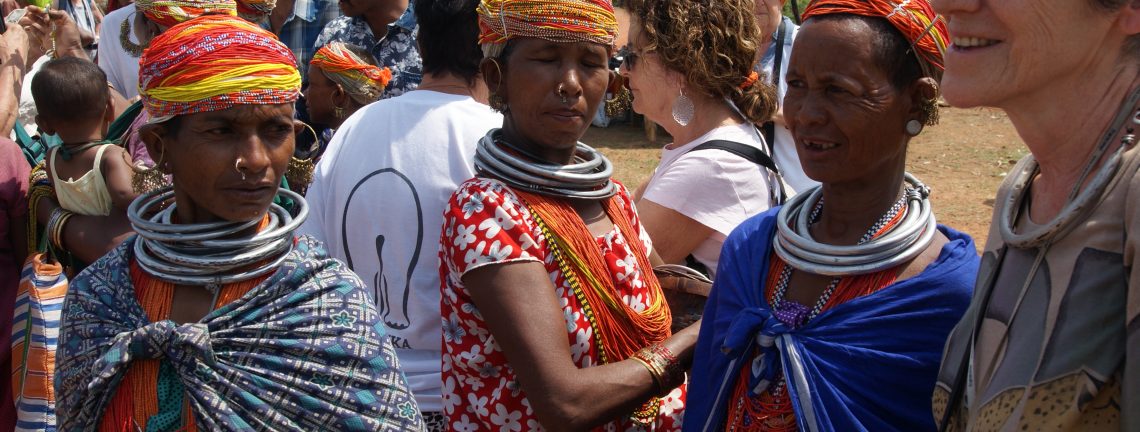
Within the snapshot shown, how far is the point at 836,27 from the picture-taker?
2197 mm

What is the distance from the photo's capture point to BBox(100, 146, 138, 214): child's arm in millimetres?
3662

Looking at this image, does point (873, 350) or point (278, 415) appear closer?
point (873, 350)

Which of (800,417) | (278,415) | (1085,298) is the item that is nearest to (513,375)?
(278,415)

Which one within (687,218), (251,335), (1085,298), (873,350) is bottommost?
(687,218)

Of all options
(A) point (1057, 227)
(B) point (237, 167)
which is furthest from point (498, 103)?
(A) point (1057, 227)

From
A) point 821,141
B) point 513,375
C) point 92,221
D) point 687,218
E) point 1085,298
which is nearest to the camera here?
point 1085,298

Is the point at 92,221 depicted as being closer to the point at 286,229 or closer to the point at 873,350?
the point at 286,229

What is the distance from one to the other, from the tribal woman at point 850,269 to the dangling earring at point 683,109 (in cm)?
104

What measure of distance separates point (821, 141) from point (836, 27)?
0.27 metres

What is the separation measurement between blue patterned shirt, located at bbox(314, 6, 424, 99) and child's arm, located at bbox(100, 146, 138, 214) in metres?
1.41

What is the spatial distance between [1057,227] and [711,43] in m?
1.80

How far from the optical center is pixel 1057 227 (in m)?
1.57

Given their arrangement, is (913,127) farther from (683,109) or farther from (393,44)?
(393,44)

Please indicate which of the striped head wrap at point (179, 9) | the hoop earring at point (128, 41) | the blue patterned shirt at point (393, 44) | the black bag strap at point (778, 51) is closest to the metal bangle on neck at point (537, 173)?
the striped head wrap at point (179, 9)
